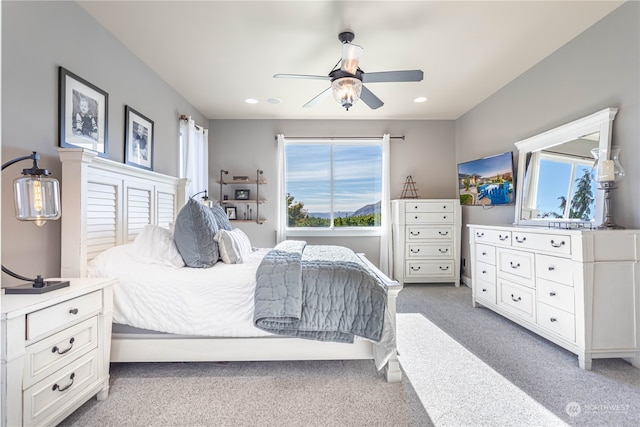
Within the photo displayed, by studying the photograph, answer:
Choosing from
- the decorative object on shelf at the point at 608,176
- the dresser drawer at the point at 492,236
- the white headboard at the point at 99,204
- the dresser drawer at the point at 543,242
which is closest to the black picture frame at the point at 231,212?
the white headboard at the point at 99,204

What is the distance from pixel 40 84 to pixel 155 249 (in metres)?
1.26

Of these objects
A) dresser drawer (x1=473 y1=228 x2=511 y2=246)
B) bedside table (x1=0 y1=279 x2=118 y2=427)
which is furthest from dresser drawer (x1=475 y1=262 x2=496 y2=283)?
bedside table (x1=0 y1=279 x2=118 y2=427)

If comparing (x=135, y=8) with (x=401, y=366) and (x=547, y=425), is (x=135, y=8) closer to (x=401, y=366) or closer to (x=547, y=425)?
(x=401, y=366)

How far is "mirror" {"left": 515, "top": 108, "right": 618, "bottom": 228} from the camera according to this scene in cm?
248

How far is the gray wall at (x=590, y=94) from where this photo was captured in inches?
A: 88.8

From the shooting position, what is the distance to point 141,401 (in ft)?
5.87

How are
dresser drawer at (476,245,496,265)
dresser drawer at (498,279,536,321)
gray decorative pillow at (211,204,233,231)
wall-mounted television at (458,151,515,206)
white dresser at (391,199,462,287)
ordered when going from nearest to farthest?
dresser drawer at (498,279,536,321), gray decorative pillow at (211,204,233,231), dresser drawer at (476,245,496,265), wall-mounted television at (458,151,515,206), white dresser at (391,199,462,287)

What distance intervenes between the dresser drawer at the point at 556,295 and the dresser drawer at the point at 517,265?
12cm

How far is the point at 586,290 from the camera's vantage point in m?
2.11

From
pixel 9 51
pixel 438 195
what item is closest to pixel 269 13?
pixel 9 51

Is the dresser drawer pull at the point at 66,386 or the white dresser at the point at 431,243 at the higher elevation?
the white dresser at the point at 431,243

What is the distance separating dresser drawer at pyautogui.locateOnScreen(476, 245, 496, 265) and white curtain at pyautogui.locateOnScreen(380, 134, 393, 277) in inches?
61.5

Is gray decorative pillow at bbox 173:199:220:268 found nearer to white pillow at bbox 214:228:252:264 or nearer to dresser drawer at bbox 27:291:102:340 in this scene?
white pillow at bbox 214:228:252:264

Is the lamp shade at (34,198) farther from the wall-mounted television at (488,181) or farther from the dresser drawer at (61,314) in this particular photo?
the wall-mounted television at (488,181)
